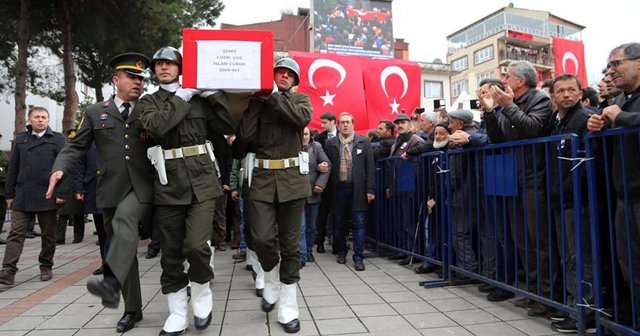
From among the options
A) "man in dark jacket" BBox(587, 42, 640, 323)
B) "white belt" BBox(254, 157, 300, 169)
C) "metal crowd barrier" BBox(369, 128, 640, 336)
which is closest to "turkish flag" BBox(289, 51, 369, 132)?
"metal crowd barrier" BBox(369, 128, 640, 336)

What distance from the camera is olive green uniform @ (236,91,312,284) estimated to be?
3.66 metres

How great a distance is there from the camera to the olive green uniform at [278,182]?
3.66 m

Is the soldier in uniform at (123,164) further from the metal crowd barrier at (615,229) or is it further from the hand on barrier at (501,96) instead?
the metal crowd barrier at (615,229)

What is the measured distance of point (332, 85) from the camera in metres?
7.22

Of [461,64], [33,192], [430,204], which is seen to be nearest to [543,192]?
[430,204]

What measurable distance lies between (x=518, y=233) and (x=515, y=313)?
71 cm

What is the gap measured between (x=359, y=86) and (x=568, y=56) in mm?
3632

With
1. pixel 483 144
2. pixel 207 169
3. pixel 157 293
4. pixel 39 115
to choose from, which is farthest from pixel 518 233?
pixel 39 115

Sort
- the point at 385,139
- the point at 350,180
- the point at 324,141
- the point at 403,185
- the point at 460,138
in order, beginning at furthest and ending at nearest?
the point at 385,139 < the point at 324,141 < the point at 350,180 < the point at 403,185 < the point at 460,138

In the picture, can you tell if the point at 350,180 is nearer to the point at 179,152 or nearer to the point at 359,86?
the point at 359,86

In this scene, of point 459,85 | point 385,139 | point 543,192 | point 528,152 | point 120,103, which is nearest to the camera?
point 543,192

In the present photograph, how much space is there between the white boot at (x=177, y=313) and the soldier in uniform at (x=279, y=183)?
2.26 feet

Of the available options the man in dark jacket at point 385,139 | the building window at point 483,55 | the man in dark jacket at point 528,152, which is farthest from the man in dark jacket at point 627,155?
the building window at point 483,55

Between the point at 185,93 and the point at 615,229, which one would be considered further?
the point at 185,93
